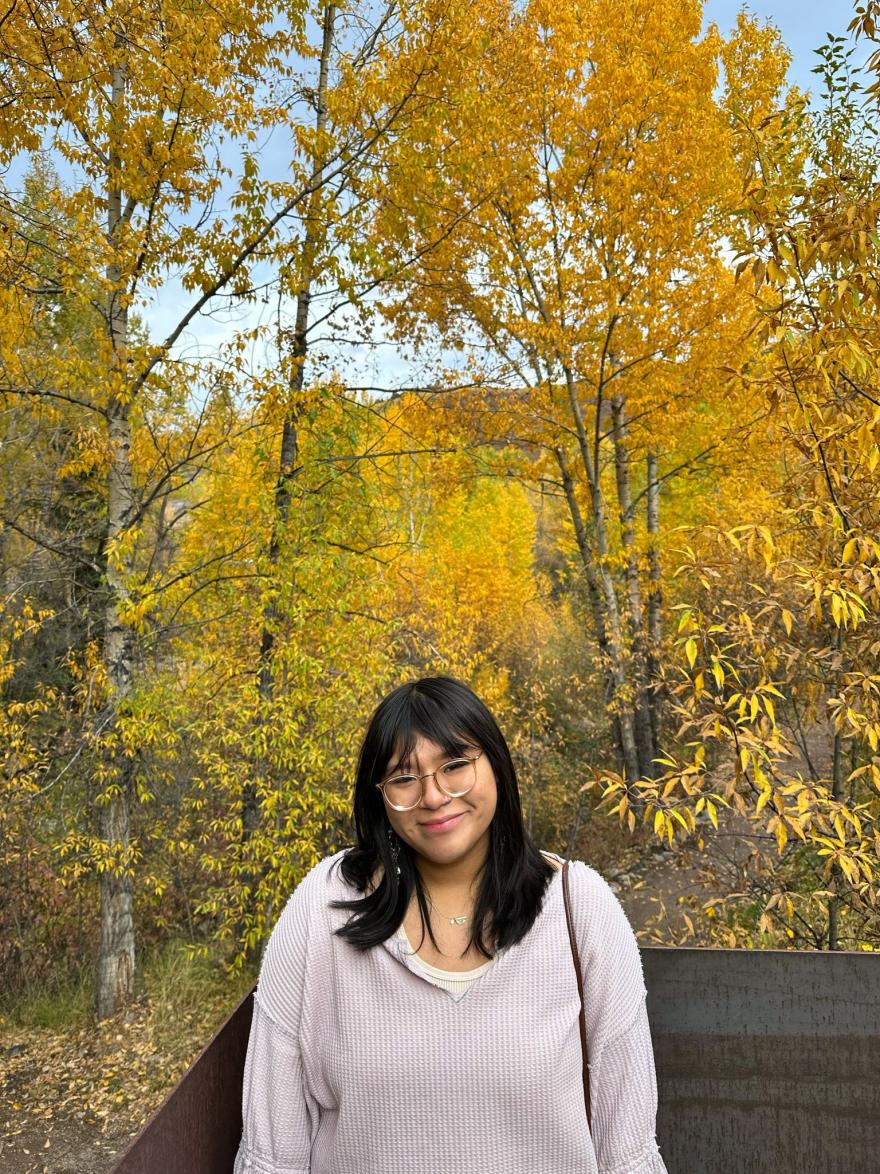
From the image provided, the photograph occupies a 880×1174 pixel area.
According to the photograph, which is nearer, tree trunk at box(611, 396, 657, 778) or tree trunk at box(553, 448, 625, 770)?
tree trunk at box(553, 448, 625, 770)

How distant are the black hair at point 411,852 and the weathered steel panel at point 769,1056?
346 millimetres

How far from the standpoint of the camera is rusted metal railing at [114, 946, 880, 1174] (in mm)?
1653

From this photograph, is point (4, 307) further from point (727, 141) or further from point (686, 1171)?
point (727, 141)

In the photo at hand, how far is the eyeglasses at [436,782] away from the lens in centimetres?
153

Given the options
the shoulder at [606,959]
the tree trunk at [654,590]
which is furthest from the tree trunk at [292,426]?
the tree trunk at [654,590]

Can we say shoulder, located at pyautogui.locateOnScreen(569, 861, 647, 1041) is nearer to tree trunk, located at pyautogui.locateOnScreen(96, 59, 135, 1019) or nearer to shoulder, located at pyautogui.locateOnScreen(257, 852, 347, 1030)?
shoulder, located at pyautogui.locateOnScreen(257, 852, 347, 1030)

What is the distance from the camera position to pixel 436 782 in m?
1.52

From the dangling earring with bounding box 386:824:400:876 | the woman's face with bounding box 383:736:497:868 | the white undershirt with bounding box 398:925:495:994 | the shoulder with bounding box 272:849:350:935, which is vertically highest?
the woman's face with bounding box 383:736:497:868

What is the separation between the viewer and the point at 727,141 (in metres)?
9.08

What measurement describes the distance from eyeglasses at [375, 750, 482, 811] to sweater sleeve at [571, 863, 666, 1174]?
34cm

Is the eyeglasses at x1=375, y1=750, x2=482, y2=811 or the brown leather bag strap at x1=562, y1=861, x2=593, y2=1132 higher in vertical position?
the eyeglasses at x1=375, y1=750, x2=482, y2=811

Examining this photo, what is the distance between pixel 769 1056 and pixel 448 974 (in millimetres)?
703

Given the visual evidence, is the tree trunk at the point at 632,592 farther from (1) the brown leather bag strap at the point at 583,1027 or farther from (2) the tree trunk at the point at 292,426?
(1) the brown leather bag strap at the point at 583,1027

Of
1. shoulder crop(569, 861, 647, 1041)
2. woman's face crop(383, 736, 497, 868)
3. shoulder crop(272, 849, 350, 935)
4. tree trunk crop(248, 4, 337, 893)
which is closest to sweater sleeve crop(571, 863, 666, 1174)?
shoulder crop(569, 861, 647, 1041)
